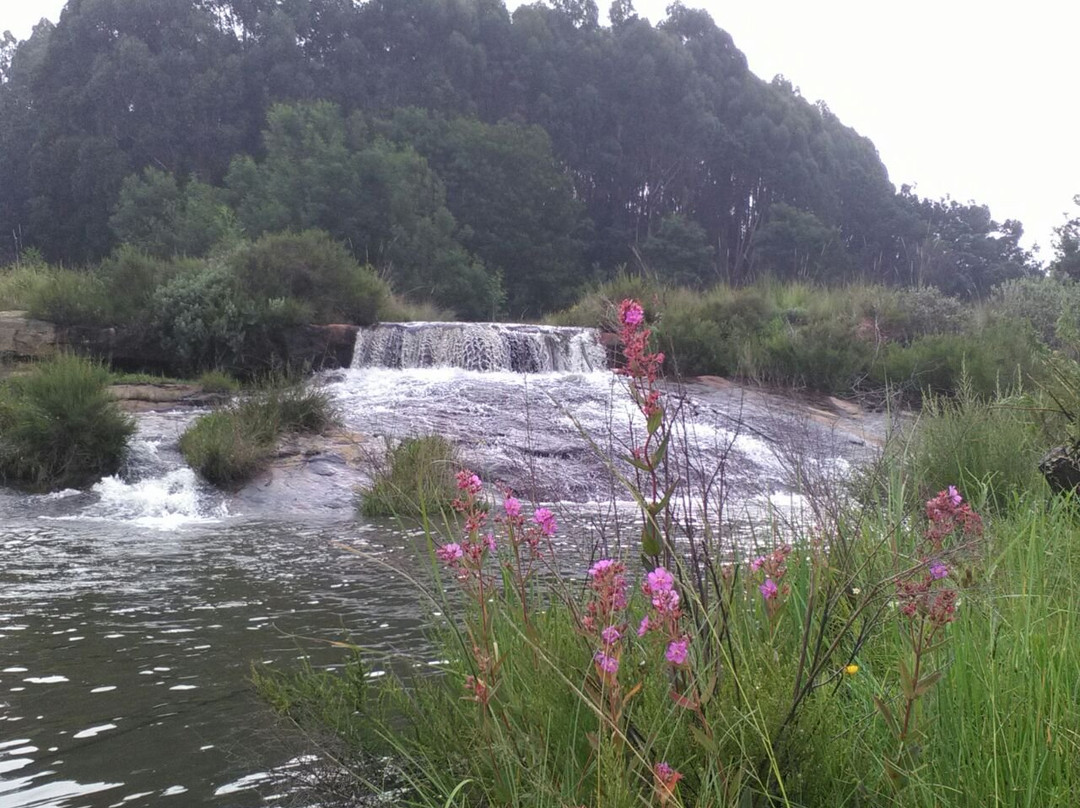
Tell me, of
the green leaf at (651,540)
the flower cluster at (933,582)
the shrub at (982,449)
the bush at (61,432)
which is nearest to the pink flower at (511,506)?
the green leaf at (651,540)

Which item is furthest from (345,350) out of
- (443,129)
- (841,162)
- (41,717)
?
(841,162)

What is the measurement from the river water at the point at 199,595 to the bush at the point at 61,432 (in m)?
0.27

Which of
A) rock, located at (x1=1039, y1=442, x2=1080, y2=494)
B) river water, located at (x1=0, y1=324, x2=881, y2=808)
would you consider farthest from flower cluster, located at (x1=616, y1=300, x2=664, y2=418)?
rock, located at (x1=1039, y1=442, x2=1080, y2=494)

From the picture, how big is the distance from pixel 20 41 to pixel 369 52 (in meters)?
16.8

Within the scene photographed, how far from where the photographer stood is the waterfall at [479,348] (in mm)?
15672

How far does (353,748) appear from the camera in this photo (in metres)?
2.66

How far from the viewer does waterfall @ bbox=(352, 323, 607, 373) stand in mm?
15672

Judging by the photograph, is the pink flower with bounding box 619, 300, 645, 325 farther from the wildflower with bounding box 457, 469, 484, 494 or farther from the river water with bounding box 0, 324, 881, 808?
the wildflower with bounding box 457, 469, 484, 494

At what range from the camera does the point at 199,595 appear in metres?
5.54

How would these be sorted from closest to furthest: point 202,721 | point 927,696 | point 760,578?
point 927,696
point 760,578
point 202,721

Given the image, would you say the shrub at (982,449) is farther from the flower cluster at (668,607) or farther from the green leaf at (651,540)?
the flower cluster at (668,607)

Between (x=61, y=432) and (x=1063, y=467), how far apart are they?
863 cm

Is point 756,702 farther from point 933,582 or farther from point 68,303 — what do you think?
point 68,303

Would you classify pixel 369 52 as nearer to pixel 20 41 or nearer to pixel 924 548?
pixel 20 41
